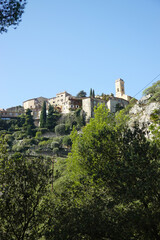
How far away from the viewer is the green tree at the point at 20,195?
8.89 m

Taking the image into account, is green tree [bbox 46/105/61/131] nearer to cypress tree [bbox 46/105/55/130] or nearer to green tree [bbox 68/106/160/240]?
cypress tree [bbox 46/105/55/130]

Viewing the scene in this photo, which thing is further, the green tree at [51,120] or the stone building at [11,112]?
the stone building at [11,112]

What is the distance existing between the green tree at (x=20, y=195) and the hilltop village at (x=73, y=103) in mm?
55037

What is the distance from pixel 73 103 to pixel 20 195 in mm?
71697

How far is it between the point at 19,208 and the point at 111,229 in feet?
14.3

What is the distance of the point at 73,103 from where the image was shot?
8025cm

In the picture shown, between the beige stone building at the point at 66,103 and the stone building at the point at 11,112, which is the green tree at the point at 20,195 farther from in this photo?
the stone building at the point at 11,112

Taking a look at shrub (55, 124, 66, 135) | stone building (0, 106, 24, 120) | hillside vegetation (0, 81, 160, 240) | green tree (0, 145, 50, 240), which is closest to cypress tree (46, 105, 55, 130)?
shrub (55, 124, 66, 135)

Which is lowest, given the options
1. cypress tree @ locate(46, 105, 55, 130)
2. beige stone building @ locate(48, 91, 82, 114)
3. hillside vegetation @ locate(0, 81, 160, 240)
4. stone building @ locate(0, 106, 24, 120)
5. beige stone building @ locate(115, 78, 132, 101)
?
hillside vegetation @ locate(0, 81, 160, 240)

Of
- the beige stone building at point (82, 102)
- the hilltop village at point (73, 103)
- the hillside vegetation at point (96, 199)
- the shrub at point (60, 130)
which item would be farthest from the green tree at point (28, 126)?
the hillside vegetation at point (96, 199)

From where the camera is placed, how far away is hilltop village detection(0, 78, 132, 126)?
247ft

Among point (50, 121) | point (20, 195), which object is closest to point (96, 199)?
point (20, 195)

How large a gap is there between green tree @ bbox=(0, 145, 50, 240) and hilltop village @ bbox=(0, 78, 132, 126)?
55037mm

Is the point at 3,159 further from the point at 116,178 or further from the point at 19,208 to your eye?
the point at 116,178
